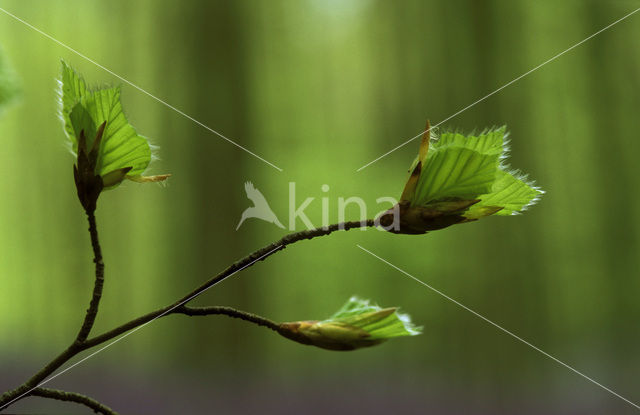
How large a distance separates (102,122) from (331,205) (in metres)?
0.67

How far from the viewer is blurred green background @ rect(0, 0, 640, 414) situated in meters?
0.80

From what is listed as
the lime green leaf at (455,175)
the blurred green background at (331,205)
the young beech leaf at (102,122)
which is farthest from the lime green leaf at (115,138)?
the blurred green background at (331,205)

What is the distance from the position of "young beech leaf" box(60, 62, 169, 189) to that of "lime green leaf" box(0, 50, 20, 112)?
8cm

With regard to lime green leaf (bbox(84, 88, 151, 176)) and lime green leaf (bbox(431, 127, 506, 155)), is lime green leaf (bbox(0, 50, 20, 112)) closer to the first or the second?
lime green leaf (bbox(84, 88, 151, 176))

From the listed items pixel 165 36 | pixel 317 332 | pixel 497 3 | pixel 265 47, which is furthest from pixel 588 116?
pixel 317 332

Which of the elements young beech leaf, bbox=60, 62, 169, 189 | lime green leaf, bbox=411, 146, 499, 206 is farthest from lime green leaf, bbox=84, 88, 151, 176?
lime green leaf, bbox=411, 146, 499, 206

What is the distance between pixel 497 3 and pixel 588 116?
0.84 feet

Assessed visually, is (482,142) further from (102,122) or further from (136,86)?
(136,86)

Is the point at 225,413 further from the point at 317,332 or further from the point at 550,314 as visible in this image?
the point at 317,332

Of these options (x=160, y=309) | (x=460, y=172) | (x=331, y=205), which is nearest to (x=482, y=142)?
(x=460, y=172)

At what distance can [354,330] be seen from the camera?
16 centimetres

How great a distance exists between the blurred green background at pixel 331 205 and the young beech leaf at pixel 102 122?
64 centimetres

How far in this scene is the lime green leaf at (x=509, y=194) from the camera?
175mm

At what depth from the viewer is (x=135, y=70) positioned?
2.69ft
